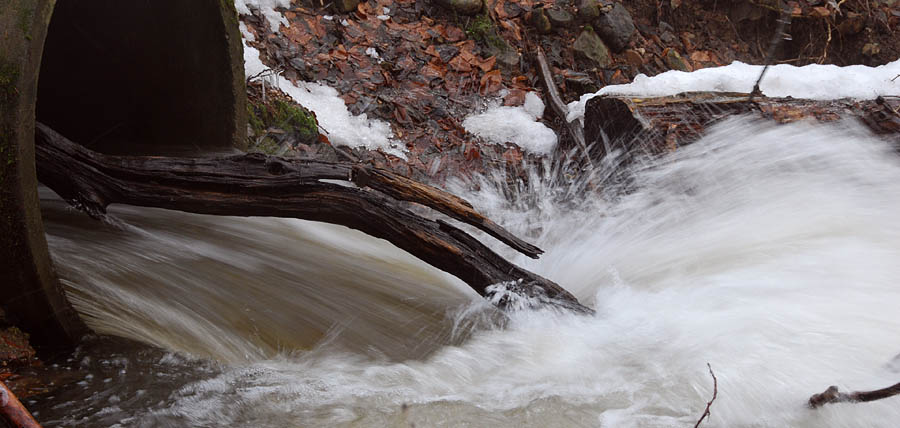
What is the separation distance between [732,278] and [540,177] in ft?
7.21

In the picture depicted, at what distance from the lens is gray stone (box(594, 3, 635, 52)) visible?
659 centimetres

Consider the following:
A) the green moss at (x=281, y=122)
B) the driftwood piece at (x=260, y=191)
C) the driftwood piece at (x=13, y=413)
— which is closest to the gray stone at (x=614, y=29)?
the green moss at (x=281, y=122)

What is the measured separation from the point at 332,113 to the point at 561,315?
120 inches

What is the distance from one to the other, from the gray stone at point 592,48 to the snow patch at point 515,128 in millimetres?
1016

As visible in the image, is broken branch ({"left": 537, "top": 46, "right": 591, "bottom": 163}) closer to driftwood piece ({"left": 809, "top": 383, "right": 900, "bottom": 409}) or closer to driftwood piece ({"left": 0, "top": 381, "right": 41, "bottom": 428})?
driftwood piece ({"left": 809, "top": 383, "right": 900, "bottom": 409})

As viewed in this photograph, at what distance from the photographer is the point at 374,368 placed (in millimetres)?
2744

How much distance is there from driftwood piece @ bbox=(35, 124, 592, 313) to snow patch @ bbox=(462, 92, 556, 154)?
2.80 m

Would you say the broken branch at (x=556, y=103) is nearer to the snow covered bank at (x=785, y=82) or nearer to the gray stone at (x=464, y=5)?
the snow covered bank at (x=785, y=82)

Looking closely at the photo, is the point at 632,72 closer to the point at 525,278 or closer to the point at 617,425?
the point at 525,278

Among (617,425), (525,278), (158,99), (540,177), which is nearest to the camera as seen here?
(617,425)

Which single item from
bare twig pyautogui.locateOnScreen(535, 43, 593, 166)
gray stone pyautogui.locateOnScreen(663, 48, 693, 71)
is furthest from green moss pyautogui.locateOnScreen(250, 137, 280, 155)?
gray stone pyautogui.locateOnScreen(663, 48, 693, 71)

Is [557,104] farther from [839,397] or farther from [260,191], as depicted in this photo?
[839,397]

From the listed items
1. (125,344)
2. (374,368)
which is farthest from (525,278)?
(125,344)

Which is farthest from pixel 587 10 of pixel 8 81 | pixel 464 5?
pixel 8 81
